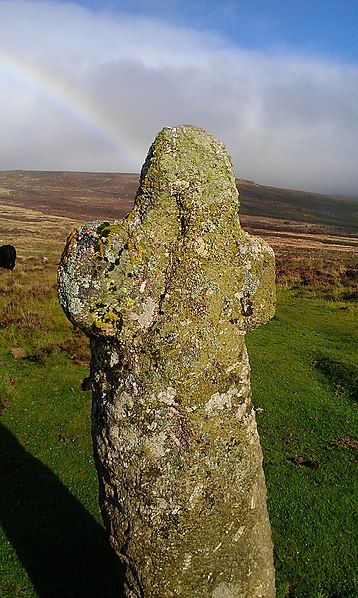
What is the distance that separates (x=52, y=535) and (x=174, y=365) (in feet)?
19.9

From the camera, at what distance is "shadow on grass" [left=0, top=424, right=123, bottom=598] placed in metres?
7.18

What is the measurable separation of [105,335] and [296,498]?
721 centimetres

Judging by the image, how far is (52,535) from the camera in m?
8.36

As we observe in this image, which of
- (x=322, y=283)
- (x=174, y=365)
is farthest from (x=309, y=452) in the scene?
(x=322, y=283)

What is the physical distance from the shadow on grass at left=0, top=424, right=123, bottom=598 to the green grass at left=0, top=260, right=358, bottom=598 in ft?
0.07

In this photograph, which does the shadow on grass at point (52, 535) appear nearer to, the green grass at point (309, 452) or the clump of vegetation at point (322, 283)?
the green grass at point (309, 452)

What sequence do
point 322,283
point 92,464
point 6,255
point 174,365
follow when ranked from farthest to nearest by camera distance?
point 322,283 < point 6,255 < point 92,464 < point 174,365

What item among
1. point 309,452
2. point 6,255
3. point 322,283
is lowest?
point 309,452

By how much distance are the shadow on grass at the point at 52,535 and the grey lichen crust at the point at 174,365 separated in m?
2.44

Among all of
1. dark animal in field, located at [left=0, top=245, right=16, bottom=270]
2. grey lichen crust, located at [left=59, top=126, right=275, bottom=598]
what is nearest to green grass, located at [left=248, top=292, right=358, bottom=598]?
grey lichen crust, located at [left=59, top=126, right=275, bottom=598]

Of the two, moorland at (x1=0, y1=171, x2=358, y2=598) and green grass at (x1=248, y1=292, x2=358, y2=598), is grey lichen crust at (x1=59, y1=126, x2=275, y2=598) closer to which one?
moorland at (x1=0, y1=171, x2=358, y2=598)

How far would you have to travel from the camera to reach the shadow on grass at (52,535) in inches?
283

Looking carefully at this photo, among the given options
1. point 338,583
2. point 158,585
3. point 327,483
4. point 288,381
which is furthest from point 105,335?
point 288,381

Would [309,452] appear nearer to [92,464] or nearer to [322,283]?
[92,464]
